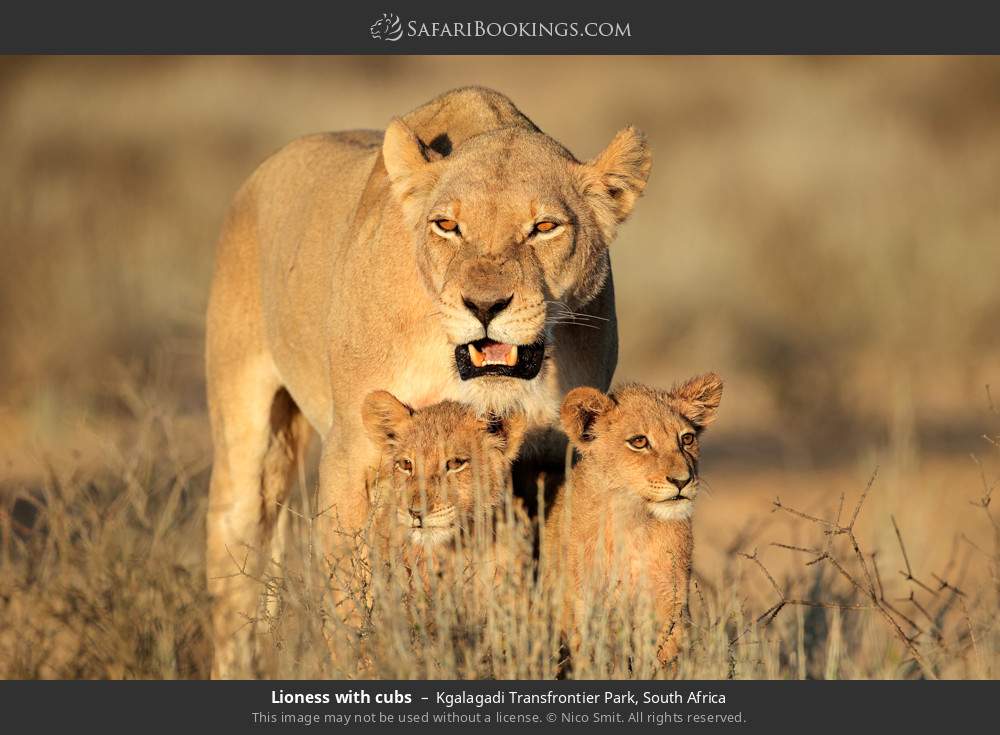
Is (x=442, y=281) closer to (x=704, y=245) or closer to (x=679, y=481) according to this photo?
(x=679, y=481)

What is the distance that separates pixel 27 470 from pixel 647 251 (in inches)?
345

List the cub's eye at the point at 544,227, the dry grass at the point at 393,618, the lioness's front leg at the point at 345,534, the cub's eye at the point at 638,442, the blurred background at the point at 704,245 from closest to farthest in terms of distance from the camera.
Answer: the dry grass at the point at 393,618
the lioness's front leg at the point at 345,534
the cub's eye at the point at 638,442
the cub's eye at the point at 544,227
the blurred background at the point at 704,245

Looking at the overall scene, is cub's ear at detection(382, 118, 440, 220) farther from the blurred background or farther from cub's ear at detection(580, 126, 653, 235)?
the blurred background

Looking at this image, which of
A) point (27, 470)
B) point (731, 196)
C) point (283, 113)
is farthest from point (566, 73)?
point (27, 470)

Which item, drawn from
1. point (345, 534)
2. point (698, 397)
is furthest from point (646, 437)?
point (345, 534)

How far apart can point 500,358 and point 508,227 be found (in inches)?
17.6

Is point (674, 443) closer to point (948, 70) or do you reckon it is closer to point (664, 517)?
point (664, 517)

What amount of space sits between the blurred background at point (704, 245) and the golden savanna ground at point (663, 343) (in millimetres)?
48

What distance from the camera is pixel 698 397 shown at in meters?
5.43

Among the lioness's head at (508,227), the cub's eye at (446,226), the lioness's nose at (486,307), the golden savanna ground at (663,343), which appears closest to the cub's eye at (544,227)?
the lioness's head at (508,227)

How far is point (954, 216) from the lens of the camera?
56.0 feet

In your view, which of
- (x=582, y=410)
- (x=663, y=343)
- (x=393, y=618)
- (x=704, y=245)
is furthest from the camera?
(x=704, y=245)

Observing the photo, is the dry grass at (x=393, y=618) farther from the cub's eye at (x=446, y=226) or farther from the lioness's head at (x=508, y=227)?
the cub's eye at (x=446, y=226)

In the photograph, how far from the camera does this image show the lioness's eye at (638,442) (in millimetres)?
5113
